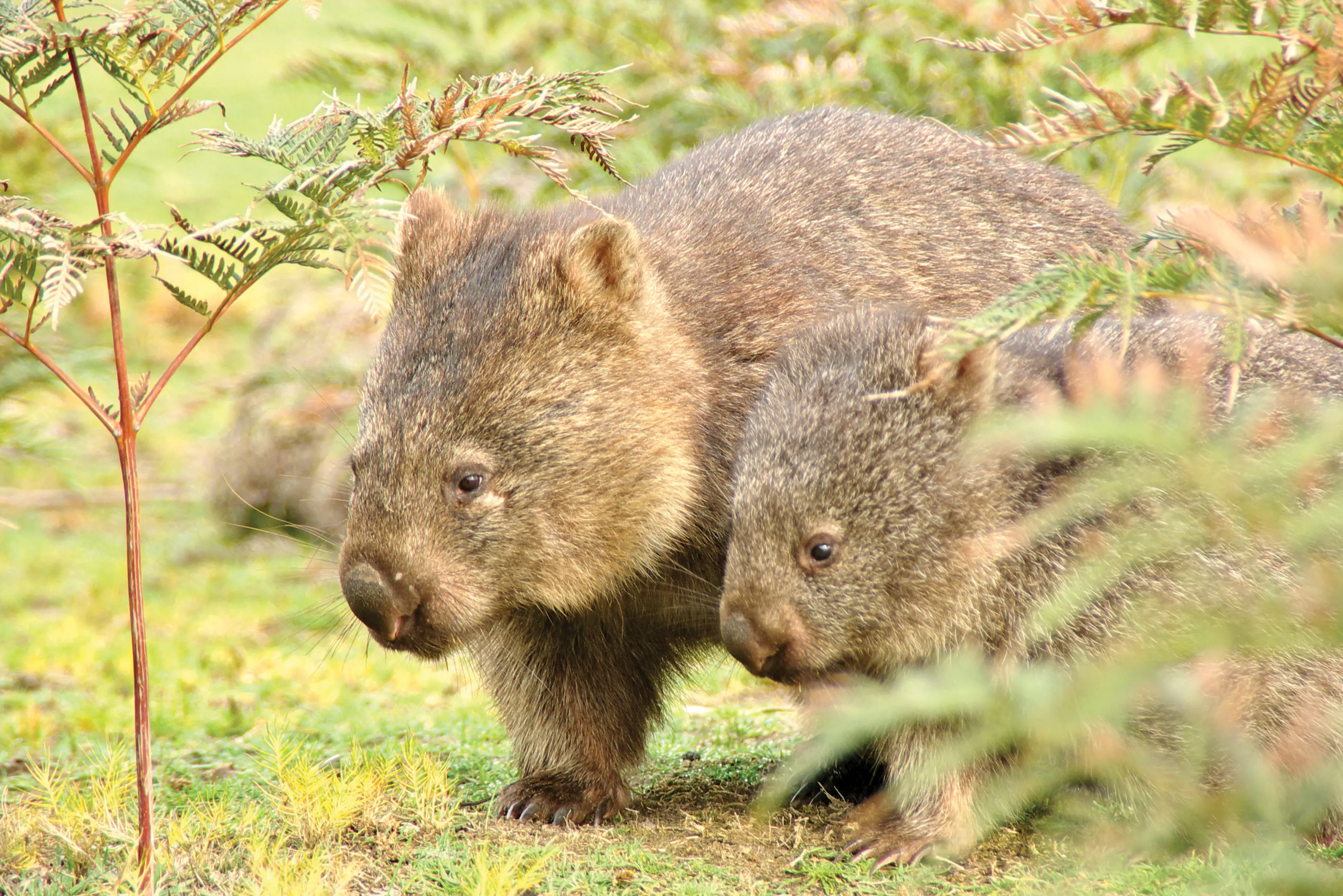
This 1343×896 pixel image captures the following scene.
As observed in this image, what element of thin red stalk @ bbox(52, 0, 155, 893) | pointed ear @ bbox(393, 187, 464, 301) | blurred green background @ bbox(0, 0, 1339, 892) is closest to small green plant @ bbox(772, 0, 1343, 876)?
blurred green background @ bbox(0, 0, 1339, 892)

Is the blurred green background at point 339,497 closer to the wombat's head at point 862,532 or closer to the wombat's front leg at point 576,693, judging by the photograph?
the wombat's front leg at point 576,693

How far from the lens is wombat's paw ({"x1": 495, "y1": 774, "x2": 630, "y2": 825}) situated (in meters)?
4.23

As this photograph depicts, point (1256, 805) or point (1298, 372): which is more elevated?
point (1256, 805)

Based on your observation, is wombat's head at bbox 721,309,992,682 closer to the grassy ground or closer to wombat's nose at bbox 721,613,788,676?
wombat's nose at bbox 721,613,788,676

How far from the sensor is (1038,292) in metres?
2.87

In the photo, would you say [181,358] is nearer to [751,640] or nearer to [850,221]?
[751,640]

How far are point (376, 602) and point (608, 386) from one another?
0.91 metres

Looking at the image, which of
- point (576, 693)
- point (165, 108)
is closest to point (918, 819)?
point (576, 693)

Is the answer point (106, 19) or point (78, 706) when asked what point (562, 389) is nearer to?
point (106, 19)

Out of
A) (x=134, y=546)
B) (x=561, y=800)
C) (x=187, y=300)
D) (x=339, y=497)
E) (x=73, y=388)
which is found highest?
(x=187, y=300)

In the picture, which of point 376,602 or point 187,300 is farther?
point 376,602

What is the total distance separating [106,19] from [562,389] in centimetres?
151

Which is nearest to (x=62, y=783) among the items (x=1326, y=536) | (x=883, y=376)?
(x=883, y=376)

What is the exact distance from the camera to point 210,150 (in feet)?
10.6
